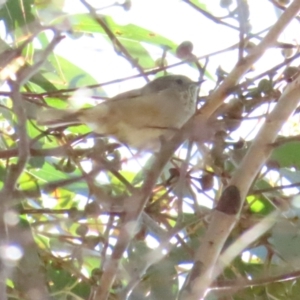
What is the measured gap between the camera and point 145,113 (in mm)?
1834

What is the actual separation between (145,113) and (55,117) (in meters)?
0.41

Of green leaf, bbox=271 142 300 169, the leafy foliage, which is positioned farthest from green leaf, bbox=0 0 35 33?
green leaf, bbox=271 142 300 169

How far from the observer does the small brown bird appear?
1688 millimetres

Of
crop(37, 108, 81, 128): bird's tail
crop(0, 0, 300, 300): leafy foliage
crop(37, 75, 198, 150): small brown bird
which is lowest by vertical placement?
crop(0, 0, 300, 300): leafy foliage

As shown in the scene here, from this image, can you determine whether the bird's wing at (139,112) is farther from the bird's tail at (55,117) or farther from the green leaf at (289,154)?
the green leaf at (289,154)

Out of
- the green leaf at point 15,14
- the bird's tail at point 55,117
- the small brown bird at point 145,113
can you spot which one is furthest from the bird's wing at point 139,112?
the green leaf at point 15,14

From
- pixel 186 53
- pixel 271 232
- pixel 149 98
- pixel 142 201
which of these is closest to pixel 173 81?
pixel 149 98

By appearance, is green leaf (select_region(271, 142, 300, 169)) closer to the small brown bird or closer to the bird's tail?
Answer: the small brown bird

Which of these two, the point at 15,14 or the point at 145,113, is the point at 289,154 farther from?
the point at 15,14

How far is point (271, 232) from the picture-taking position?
1.28 meters

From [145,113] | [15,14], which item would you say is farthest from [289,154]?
[15,14]

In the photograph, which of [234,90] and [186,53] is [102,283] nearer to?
[234,90]

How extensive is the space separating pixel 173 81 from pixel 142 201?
37.0 inches

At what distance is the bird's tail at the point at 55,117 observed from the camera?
1447mm
